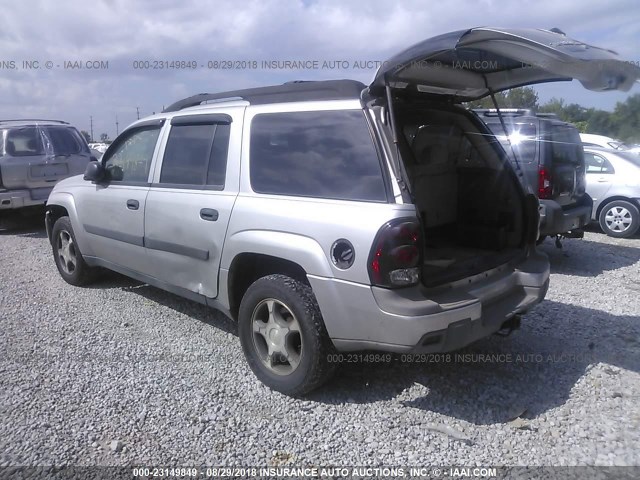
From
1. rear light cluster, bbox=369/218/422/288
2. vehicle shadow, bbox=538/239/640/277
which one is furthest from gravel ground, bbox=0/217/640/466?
vehicle shadow, bbox=538/239/640/277

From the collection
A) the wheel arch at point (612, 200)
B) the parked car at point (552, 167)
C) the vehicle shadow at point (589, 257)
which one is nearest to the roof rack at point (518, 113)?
the parked car at point (552, 167)

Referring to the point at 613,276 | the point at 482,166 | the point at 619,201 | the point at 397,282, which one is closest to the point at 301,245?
the point at 397,282

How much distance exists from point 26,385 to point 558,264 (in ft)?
20.1

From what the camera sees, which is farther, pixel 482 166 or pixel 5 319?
pixel 5 319

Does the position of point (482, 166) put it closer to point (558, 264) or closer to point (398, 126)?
point (398, 126)

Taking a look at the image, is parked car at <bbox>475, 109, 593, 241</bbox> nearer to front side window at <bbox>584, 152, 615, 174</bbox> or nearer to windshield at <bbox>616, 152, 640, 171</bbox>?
front side window at <bbox>584, 152, 615, 174</bbox>

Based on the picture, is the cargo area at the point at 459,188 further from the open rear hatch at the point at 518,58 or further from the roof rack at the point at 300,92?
the roof rack at the point at 300,92

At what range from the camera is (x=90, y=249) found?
540cm

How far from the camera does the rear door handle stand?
3.83m

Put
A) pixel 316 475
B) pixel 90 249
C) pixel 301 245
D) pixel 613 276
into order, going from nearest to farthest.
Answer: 1. pixel 316 475
2. pixel 301 245
3. pixel 90 249
4. pixel 613 276

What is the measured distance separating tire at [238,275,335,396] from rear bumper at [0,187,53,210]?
6.95 m

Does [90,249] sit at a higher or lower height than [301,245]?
lower

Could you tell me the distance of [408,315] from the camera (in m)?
2.93

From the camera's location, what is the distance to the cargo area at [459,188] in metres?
4.01
